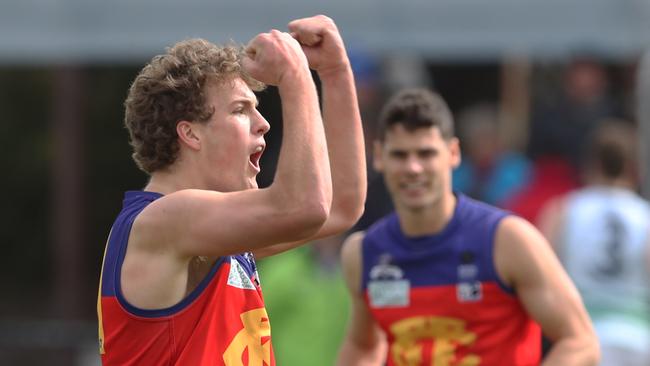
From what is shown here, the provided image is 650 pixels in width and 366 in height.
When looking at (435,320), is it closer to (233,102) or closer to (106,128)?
(233,102)

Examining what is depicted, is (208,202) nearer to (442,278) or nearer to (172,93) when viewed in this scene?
(172,93)

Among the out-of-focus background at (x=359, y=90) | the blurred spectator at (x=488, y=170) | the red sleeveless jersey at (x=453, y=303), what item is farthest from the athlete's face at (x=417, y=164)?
the blurred spectator at (x=488, y=170)

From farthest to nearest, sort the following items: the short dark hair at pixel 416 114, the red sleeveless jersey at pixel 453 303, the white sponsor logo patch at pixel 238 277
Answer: the short dark hair at pixel 416 114 < the red sleeveless jersey at pixel 453 303 < the white sponsor logo patch at pixel 238 277

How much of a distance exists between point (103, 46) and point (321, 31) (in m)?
6.06

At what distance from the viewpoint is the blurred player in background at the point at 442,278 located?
516 cm

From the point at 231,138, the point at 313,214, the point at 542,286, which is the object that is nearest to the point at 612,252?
the point at 542,286

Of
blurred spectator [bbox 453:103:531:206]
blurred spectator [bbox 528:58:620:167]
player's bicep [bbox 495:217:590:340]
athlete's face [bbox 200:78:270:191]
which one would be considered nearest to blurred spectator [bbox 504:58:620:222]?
blurred spectator [bbox 528:58:620:167]

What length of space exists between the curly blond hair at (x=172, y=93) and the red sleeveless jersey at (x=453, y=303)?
1.79 m

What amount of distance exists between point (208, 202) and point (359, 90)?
573 centimetres

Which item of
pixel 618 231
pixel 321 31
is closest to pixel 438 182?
pixel 321 31

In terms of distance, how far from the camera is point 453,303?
5355 mm

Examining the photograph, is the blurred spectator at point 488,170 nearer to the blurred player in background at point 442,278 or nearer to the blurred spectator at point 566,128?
the blurred spectator at point 566,128

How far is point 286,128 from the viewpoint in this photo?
3521mm

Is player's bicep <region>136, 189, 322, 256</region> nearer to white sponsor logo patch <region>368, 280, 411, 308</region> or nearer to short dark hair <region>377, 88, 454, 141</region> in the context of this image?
white sponsor logo patch <region>368, 280, 411, 308</region>
